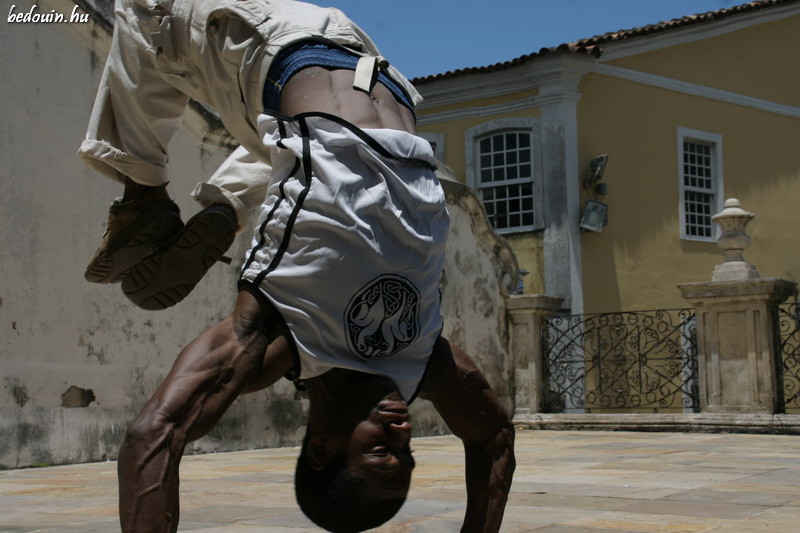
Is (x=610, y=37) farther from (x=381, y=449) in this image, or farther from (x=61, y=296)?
(x=381, y=449)

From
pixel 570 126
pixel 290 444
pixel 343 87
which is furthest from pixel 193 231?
pixel 570 126

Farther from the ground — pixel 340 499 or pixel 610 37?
pixel 610 37

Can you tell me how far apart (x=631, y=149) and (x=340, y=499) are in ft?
56.2

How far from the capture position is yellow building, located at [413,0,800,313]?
1778 cm

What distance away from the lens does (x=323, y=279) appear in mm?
2189

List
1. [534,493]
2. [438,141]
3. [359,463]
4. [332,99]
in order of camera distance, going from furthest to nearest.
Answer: [438,141], [534,493], [332,99], [359,463]

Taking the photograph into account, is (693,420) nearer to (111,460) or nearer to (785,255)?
(111,460)

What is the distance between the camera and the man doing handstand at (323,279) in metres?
2.11

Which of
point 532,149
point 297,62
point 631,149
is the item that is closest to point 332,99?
point 297,62

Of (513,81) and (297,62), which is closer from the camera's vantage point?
(297,62)

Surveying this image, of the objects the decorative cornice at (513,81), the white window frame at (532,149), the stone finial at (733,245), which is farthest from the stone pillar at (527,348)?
the decorative cornice at (513,81)

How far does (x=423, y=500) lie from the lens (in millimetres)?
4949

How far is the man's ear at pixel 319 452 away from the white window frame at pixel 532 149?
15828 millimetres

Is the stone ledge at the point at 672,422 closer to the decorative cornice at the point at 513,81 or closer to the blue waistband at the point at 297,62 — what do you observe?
the decorative cornice at the point at 513,81
